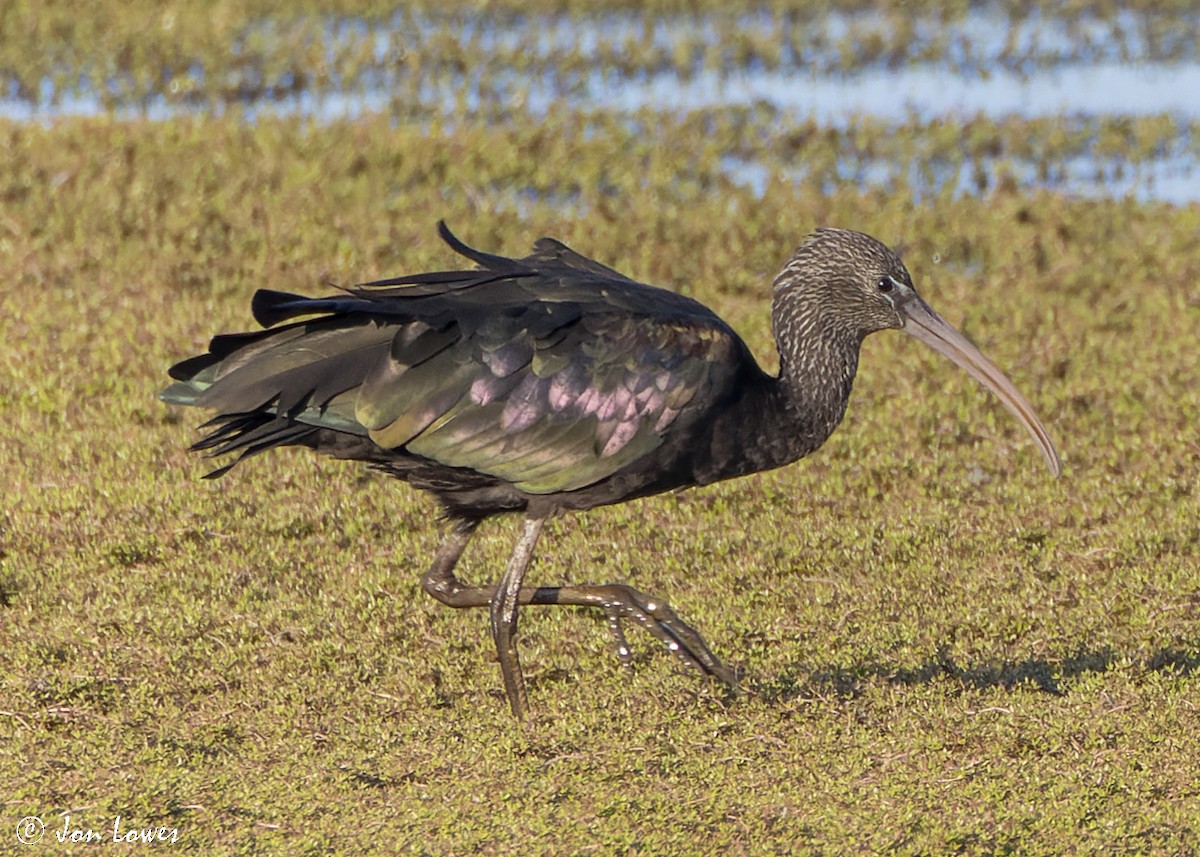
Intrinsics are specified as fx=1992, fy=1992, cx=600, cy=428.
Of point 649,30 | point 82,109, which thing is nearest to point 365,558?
point 82,109

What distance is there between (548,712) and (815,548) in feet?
5.12

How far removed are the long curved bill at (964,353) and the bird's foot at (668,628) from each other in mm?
1060

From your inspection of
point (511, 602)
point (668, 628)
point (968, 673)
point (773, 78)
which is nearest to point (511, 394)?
point (511, 602)

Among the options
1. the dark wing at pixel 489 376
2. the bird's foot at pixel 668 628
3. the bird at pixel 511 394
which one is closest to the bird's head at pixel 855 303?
the bird at pixel 511 394

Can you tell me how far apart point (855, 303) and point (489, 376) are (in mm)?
1095

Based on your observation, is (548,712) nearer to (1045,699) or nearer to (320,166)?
(1045,699)

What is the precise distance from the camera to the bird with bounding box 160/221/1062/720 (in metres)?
4.94

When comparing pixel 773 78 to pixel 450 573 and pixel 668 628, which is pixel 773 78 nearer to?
pixel 450 573

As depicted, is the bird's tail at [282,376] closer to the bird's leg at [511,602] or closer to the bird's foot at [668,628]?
the bird's leg at [511,602]

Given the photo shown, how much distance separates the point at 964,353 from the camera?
5504mm

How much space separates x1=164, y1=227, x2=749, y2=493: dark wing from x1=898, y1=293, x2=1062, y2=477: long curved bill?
694mm

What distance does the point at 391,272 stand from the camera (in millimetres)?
8898

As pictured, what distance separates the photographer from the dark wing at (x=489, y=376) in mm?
4938

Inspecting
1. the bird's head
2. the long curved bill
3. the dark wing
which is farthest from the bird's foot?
the long curved bill
